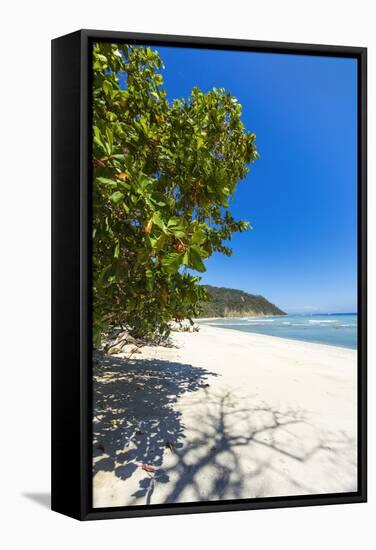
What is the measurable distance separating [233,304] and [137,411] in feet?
2.82

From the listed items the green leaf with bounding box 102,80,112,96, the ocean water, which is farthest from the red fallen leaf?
the green leaf with bounding box 102,80,112,96

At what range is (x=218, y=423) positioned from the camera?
227 cm

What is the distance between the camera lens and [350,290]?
2219mm

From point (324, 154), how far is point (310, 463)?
5.96 ft

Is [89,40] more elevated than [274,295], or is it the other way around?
[89,40]

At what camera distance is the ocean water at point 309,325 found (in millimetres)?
2246

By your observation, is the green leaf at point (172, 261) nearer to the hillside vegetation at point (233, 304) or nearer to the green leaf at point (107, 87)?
the hillside vegetation at point (233, 304)

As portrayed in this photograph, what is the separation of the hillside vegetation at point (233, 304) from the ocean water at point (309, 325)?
6 centimetres

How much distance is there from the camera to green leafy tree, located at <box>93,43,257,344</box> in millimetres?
1533

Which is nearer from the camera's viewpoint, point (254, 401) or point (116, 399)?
point (116, 399)

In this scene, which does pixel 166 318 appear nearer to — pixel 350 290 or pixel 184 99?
pixel 350 290

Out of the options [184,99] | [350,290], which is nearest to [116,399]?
[350,290]

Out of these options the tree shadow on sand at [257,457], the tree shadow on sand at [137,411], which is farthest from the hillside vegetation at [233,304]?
the tree shadow on sand at [257,457]

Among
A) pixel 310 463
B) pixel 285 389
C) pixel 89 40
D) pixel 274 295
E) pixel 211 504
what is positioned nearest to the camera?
pixel 89 40
